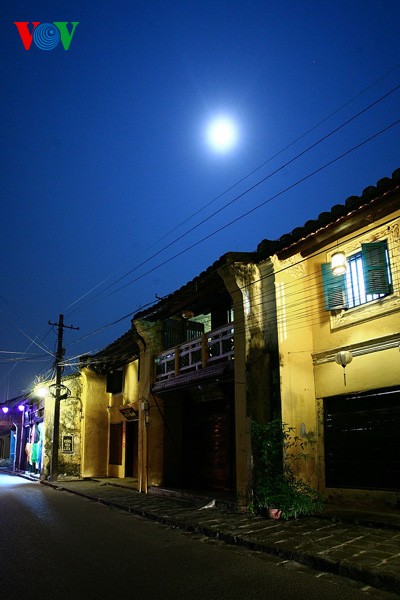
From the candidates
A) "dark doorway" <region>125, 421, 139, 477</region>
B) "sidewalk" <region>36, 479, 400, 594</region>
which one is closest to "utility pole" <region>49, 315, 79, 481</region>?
"dark doorway" <region>125, 421, 139, 477</region>

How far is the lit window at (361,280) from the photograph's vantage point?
10555 mm

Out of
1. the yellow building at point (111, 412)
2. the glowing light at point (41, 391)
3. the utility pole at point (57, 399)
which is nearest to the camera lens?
the yellow building at point (111, 412)

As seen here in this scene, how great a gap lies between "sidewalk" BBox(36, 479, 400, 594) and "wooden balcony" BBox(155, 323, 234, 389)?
4.02m

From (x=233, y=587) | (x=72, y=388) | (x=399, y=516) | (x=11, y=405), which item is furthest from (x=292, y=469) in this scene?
(x=11, y=405)

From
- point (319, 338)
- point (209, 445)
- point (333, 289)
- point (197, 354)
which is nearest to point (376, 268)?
point (333, 289)

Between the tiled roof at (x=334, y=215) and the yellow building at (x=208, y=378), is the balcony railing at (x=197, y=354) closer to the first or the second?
the yellow building at (x=208, y=378)

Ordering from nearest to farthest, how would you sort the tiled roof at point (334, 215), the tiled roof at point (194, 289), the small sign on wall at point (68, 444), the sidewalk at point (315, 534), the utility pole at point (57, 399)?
the sidewalk at point (315, 534) → the tiled roof at point (334, 215) → the tiled roof at point (194, 289) → the utility pole at point (57, 399) → the small sign on wall at point (68, 444)

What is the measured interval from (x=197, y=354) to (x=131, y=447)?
9.11m

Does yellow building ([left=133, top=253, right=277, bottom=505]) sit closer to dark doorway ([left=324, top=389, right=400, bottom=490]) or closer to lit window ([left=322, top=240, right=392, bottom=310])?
dark doorway ([left=324, top=389, right=400, bottom=490])

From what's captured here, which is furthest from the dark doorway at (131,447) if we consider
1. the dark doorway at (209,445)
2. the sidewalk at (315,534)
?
the sidewalk at (315,534)

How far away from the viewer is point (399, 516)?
31.0 ft

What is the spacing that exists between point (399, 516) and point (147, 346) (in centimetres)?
1142

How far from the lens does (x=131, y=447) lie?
900 inches

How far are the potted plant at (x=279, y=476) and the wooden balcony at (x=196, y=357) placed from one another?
283 cm
